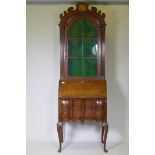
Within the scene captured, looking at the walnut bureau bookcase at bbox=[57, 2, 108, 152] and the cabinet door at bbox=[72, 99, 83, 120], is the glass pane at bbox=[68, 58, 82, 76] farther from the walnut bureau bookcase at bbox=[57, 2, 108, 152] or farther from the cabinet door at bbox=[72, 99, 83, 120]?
the cabinet door at bbox=[72, 99, 83, 120]

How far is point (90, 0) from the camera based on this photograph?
4004 mm

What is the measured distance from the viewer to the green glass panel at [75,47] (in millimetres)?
3697

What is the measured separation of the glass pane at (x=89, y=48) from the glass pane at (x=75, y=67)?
5.3 inches

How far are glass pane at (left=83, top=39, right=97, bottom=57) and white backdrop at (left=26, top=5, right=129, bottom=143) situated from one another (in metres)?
0.43

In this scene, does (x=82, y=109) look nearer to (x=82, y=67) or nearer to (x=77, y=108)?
(x=77, y=108)

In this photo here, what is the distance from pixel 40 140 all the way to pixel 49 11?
192 centimetres

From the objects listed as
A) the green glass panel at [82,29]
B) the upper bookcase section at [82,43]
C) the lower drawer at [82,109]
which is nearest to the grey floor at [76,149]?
the lower drawer at [82,109]

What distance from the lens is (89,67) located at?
371cm

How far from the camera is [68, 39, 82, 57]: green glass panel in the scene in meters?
3.70

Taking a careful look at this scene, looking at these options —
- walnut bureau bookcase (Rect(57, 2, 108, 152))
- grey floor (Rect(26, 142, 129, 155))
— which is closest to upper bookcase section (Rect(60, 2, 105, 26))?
walnut bureau bookcase (Rect(57, 2, 108, 152))

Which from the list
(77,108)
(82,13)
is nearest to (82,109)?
(77,108)
